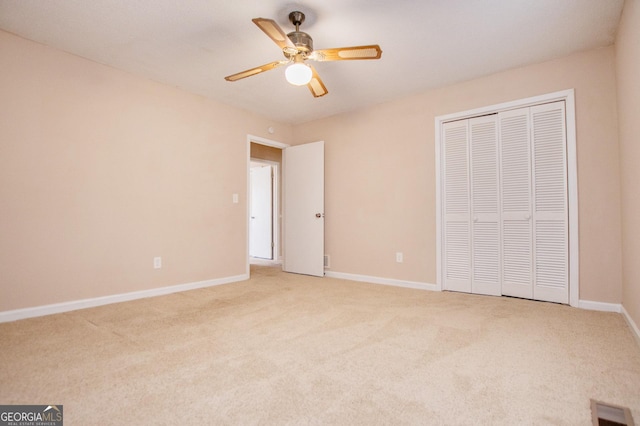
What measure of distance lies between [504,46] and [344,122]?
2.21 meters

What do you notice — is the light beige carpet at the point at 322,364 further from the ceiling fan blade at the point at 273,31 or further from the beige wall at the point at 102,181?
the ceiling fan blade at the point at 273,31

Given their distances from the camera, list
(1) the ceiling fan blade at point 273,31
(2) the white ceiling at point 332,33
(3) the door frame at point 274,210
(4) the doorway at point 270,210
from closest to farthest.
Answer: (1) the ceiling fan blade at point 273,31 < (2) the white ceiling at point 332,33 < (4) the doorway at point 270,210 < (3) the door frame at point 274,210

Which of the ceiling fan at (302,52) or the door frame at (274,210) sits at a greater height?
the ceiling fan at (302,52)

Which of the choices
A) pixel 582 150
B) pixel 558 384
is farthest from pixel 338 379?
pixel 582 150

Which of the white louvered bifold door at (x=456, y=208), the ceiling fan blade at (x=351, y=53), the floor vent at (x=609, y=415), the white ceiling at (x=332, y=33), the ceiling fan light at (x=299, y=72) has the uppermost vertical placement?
the white ceiling at (x=332, y=33)

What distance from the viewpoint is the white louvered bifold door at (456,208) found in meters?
3.58

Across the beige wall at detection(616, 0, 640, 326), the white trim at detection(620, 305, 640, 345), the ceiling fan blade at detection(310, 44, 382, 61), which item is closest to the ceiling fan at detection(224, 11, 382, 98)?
the ceiling fan blade at detection(310, 44, 382, 61)

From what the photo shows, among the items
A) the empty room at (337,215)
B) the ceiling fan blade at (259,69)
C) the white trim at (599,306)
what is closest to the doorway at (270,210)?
the empty room at (337,215)

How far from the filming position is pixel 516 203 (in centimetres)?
327

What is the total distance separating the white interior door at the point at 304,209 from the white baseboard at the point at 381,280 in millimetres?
254

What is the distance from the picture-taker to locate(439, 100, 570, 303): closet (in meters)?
3.06

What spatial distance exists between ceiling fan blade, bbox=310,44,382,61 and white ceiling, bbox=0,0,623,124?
0.29m

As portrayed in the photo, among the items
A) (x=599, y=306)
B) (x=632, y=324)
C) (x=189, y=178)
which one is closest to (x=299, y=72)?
(x=189, y=178)

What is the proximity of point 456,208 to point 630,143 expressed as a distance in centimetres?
158
